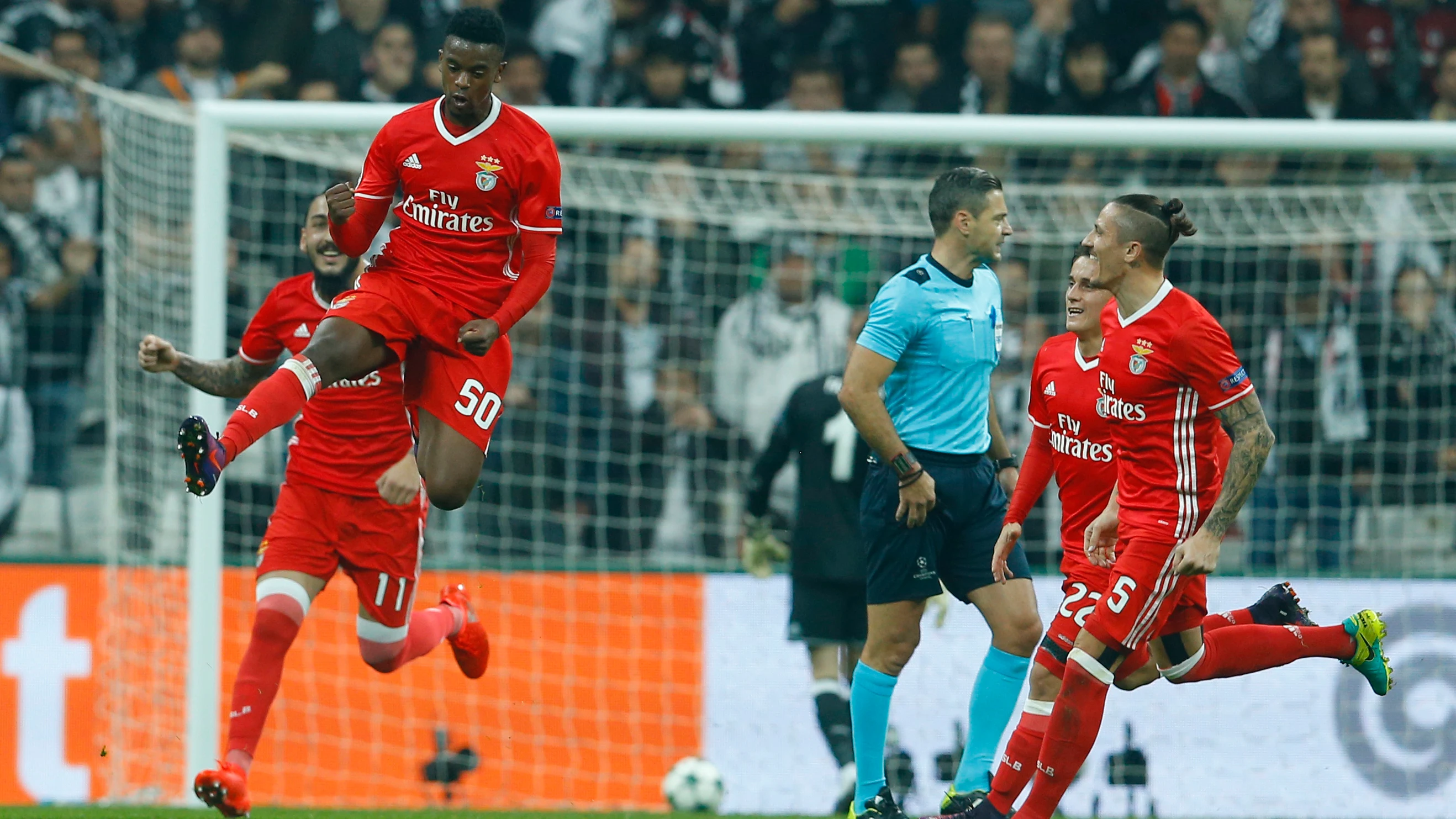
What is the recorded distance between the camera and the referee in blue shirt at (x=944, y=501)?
6.35 metres

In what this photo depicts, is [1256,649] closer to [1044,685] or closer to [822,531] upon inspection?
[1044,685]

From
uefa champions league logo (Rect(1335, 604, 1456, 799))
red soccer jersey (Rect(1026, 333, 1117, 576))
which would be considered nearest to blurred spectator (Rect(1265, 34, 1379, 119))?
uefa champions league logo (Rect(1335, 604, 1456, 799))

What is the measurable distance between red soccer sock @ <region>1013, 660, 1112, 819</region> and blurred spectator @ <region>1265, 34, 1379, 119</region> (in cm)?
694

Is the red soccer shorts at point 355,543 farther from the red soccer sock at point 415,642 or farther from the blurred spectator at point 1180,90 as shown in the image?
the blurred spectator at point 1180,90

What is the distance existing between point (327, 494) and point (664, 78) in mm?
5700

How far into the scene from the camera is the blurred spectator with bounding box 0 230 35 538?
945 centimetres

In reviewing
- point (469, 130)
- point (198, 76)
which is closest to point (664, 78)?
point (198, 76)

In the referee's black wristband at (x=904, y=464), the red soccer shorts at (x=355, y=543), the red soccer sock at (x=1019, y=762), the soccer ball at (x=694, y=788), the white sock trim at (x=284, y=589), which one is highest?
the referee's black wristband at (x=904, y=464)

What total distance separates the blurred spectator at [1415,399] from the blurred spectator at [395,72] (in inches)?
245

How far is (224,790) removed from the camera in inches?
229

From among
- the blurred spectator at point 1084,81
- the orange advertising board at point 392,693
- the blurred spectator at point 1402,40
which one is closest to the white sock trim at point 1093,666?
the orange advertising board at point 392,693

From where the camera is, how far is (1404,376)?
9508 mm

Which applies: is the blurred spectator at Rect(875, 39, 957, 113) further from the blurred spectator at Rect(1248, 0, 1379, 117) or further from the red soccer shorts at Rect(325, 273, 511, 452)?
the red soccer shorts at Rect(325, 273, 511, 452)

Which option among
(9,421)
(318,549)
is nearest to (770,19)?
(9,421)
